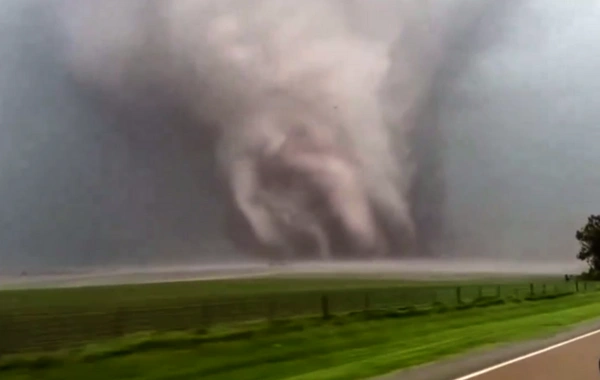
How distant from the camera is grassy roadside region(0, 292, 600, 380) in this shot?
16.9 meters

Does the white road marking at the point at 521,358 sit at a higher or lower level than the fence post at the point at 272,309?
lower

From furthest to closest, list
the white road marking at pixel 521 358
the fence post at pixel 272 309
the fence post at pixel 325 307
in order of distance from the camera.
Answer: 1. the fence post at pixel 325 307
2. the fence post at pixel 272 309
3. the white road marking at pixel 521 358

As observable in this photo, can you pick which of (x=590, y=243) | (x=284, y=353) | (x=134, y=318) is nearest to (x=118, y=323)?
(x=134, y=318)

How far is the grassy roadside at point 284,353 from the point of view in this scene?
16859 millimetres

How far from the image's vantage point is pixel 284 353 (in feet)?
67.7

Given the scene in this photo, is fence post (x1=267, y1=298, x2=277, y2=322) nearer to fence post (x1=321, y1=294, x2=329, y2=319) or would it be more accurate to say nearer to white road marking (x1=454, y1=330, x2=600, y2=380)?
fence post (x1=321, y1=294, x2=329, y2=319)

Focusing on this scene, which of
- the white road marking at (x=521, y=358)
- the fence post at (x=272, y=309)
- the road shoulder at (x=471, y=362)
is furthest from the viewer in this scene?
the fence post at (x=272, y=309)

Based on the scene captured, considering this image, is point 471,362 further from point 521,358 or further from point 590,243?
point 590,243

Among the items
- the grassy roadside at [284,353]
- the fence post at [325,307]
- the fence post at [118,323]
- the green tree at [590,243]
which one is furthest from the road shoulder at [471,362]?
the green tree at [590,243]

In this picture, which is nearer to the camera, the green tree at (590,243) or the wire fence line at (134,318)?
the wire fence line at (134,318)

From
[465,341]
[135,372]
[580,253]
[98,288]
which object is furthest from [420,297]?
[580,253]

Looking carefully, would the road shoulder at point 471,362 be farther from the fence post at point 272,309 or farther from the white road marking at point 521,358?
the fence post at point 272,309

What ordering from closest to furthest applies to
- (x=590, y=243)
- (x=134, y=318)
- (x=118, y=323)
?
(x=118, y=323)
(x=134, y=318)
(x=590, y=243)

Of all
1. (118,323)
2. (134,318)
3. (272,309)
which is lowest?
(118,323)
